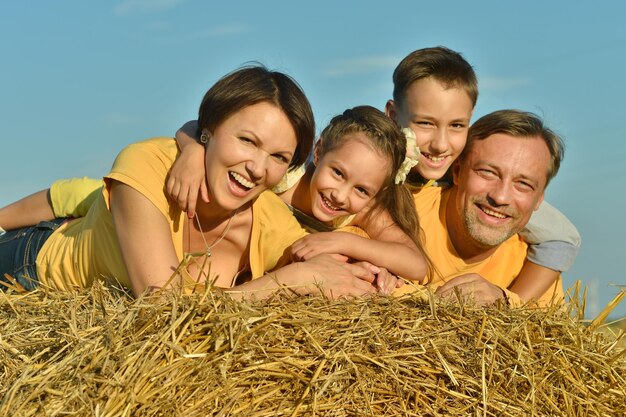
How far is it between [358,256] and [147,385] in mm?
2010

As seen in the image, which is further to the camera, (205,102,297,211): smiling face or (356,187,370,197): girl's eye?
(356,187,370,197): girl's eye

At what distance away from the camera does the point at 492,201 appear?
5.90 m

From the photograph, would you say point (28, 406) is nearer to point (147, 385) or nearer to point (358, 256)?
point (147, 385)

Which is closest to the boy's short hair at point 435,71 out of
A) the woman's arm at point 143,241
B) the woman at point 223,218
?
the woman at point 223,218

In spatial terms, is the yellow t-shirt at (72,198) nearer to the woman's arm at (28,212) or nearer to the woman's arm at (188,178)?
the woman's arm at (28,212)

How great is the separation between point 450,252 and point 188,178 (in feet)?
7.41

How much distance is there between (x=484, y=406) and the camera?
3623 millimetres

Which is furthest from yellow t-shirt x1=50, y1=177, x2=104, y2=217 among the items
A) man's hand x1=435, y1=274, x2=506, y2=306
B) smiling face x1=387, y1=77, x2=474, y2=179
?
man's hand x1=435, y1=274, x2=506, y2=306

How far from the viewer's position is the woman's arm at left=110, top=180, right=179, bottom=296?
4418 mm

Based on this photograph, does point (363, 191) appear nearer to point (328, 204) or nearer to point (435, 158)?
point (328, 204)

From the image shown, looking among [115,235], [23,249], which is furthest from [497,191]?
[23,249]

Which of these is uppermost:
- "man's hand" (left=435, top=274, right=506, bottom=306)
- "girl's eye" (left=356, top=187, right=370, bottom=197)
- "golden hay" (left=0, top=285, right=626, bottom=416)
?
"girl's eye" (left=356, top=187, right=370, bottom=197)

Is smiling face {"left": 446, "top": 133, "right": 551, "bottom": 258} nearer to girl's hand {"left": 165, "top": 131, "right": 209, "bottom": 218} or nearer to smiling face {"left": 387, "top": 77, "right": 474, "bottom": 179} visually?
smiling face {"left": 387, "top": 77, "right": 474, "bottom": 179}

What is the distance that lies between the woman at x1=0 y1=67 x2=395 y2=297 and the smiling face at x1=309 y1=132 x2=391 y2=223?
14.0 inches
